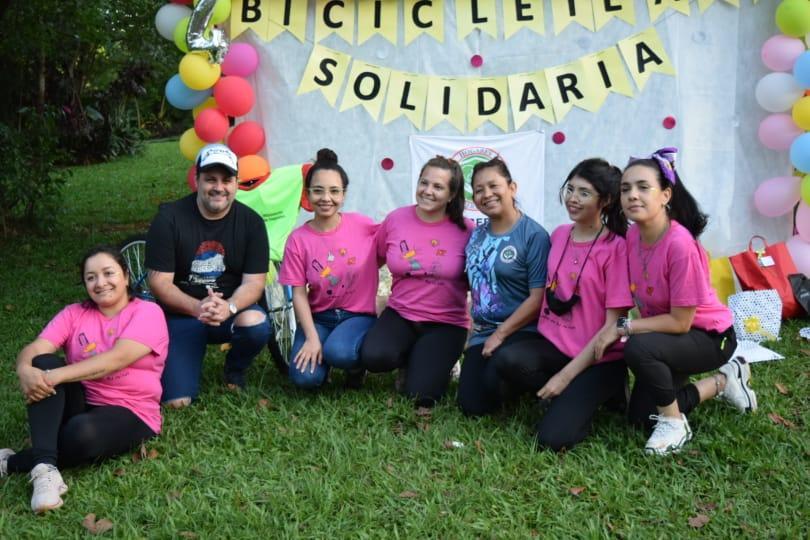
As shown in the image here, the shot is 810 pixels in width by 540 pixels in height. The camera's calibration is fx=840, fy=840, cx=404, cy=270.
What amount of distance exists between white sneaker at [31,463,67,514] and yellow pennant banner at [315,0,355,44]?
411cm

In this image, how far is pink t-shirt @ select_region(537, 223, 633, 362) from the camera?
11.9 feet

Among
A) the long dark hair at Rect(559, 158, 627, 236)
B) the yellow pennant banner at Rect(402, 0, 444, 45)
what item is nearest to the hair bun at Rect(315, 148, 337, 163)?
the long dark hair at Rect(559, 158, 627, 236)

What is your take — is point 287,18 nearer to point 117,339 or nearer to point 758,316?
point 117,339

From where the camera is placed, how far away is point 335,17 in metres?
6.36

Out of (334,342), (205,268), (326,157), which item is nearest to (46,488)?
(205,268)

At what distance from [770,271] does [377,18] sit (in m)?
3.35

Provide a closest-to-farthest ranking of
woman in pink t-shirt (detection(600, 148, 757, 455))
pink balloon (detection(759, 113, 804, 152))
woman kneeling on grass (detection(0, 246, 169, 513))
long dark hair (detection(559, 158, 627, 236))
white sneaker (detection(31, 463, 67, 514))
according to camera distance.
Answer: white sneaker (detection(31, 463, 67, 514)) → woman kneeling on grass (detection(0, 246, 169, 513)) → woman in pink t-shirt (detection(600, 148, 757, 455)) → long dark hair (detection(559, 158, 627, 236)) → pink balloon (detection(759, 113, 804, 152))

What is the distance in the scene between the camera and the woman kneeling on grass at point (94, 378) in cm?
331

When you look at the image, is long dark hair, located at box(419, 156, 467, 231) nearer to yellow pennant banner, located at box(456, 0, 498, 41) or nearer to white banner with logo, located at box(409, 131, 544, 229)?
white banner with logo, located at box(409, 131, 544, 229)

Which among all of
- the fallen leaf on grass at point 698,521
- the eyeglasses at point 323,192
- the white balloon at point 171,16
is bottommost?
the fallen leaf on grass at point 698,521

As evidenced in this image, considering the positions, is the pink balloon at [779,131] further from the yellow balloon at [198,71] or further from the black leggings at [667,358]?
the yellow balloon at [198,71]

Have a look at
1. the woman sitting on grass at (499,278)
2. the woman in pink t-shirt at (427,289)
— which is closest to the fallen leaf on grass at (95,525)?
the woman in pink t-shirt at (427,289)

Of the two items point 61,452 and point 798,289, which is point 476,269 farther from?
point 798,289

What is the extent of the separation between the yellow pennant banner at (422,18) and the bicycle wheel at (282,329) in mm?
2462
